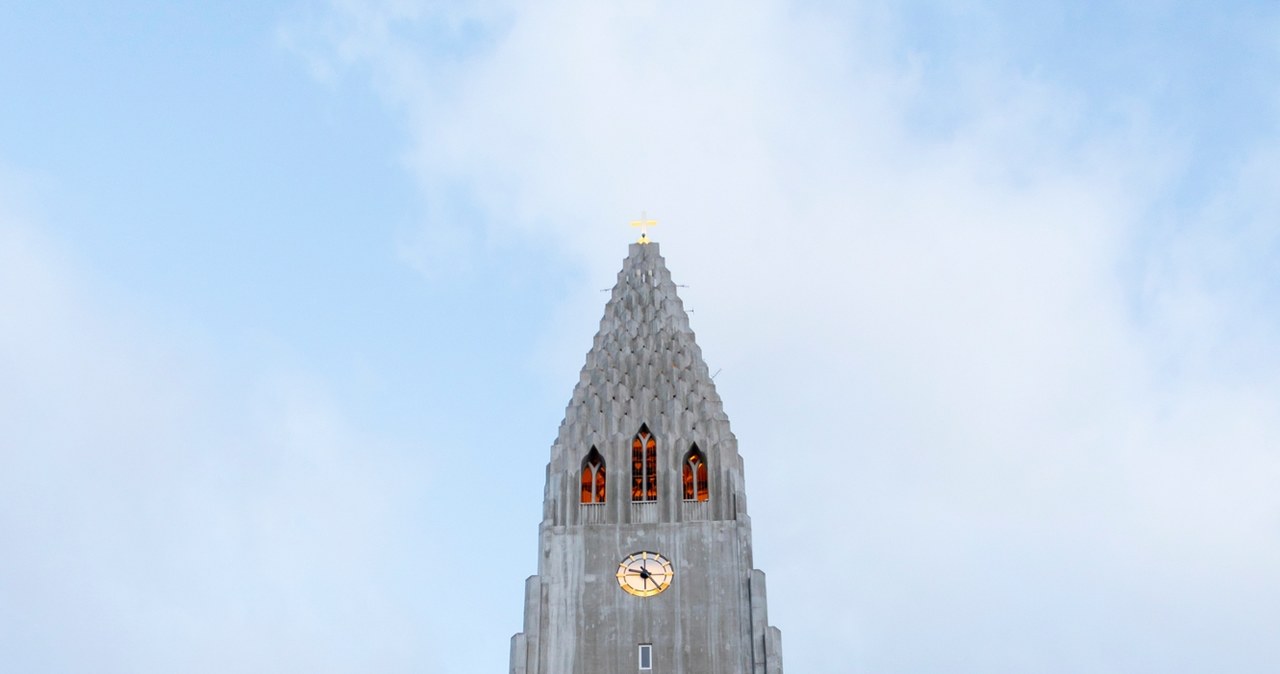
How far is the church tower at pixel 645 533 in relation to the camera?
67.7 metres

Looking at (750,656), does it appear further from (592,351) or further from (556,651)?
(592,351)

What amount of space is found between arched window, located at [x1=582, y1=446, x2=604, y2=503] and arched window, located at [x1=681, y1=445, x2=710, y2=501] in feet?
12.8

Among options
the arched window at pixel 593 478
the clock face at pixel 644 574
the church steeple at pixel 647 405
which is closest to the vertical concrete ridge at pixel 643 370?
the church steeple at pixel 647 405

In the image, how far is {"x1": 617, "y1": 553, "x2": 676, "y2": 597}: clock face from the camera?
228ft

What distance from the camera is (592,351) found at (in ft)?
263

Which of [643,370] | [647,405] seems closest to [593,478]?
[647,405]

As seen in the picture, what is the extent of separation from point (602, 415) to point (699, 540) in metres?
8.70

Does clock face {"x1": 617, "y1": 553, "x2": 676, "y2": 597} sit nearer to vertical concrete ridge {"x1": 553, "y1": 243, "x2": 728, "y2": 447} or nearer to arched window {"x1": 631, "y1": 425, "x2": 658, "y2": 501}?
arched window {"x1": 631, "y1": 425, "x2": 658, "y2": 501}

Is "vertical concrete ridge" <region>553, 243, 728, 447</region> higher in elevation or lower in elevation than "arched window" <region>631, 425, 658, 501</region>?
higher

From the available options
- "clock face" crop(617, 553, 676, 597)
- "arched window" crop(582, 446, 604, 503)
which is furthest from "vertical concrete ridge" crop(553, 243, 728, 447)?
"clock face" crop(617, 553, 676, 597)

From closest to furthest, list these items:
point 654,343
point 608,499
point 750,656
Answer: point 750,656 → point 608,499 → point 654,343

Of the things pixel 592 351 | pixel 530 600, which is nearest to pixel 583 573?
pixel 530 600

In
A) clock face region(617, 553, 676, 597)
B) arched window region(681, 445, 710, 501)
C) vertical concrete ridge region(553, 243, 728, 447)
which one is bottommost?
clock face region(617, 553, 676, 597)

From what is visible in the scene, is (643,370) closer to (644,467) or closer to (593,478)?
(644,467)
